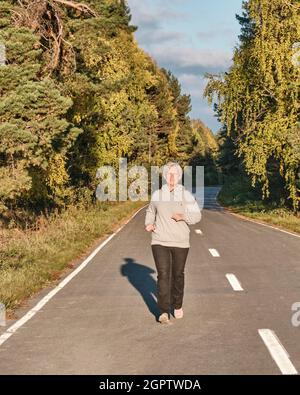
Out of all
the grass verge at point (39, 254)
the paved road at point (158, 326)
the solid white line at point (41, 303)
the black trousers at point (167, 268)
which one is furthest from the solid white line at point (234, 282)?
the grass verge at point (39, 254)

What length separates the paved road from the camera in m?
5.61

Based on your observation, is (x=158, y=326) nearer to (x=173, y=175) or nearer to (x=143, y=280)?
(x=173, y=175)

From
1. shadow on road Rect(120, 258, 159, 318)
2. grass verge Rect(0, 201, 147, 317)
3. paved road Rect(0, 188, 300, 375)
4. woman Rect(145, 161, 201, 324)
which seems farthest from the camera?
grass verge Rect(0, 201, 147, 317)

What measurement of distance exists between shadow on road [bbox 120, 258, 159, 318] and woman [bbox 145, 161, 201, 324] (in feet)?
2.75

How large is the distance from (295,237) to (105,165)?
1786 centimetres

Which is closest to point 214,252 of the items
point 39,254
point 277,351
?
point 39,254

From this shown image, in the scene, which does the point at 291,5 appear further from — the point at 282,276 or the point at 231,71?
the point at 282,276

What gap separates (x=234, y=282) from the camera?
10.4 metres

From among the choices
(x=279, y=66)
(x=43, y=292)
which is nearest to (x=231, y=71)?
(x=279, y=66)

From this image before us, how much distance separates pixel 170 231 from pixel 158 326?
130 cm

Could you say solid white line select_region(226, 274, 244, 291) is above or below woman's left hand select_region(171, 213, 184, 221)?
below

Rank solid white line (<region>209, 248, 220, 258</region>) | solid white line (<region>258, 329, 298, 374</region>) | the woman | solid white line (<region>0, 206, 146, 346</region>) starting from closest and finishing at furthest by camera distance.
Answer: solid white line (<region>258, 329, 298, 374</region>), solid white line (<region>0, 206, 146, 346</region>), the woman, solid white line (<region>209, 248, 220, 258</region>)

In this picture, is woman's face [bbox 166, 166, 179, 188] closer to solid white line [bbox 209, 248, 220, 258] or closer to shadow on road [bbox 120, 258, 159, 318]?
shadow on road [bbox 120, 258, 159, 318]

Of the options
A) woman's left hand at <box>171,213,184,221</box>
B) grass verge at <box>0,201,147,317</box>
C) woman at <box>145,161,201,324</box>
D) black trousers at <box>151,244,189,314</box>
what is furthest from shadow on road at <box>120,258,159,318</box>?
woman's left hand at <box>171,213,184,221</box>
